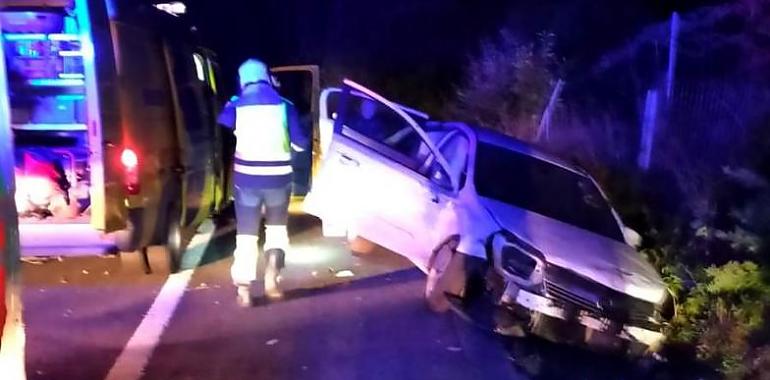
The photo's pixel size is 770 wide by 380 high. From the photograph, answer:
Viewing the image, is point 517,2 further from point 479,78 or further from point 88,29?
point 88,29

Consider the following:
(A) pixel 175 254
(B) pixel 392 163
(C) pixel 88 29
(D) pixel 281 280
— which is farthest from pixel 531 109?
(C) pixel 88 29

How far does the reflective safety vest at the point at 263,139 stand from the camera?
26.5ft

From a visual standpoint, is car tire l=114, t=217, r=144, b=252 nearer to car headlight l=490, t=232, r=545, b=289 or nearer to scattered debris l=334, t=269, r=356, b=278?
scattered debris l=334, t=269, r=356, b=278

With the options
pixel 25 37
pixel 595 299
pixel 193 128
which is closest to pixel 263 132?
pixel 193 128

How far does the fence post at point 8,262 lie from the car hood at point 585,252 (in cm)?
392

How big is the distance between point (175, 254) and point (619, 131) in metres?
3.91

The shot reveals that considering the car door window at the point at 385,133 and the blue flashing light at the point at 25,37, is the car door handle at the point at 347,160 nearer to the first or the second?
the car door window at the point at 385,133

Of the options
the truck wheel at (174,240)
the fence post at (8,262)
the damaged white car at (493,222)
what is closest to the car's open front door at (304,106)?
the damaged white car at (493,222)

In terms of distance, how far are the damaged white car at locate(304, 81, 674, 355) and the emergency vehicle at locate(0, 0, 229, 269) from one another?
1.34 meters

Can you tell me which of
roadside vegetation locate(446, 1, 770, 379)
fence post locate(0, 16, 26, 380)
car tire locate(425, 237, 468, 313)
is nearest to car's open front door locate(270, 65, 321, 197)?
roadside vegetation locate(446, 1, 770, 379)

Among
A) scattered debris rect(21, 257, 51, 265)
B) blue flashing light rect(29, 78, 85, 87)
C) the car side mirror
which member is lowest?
scattered debris rect(21, 257, 51, 265)

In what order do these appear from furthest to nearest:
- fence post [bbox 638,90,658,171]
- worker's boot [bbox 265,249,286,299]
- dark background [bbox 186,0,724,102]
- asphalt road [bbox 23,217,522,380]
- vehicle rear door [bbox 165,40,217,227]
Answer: dark background [bbox 186,0,724,102] → vehicle rear door [bbox 165,40,217,227] → fence post [bbox 638,90,658,171] → worker's boot [bbox 265,249,286,299] → asphalt road [bbox 23,217,522,380]

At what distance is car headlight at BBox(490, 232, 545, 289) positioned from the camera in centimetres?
725

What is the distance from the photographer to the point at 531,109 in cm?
977
